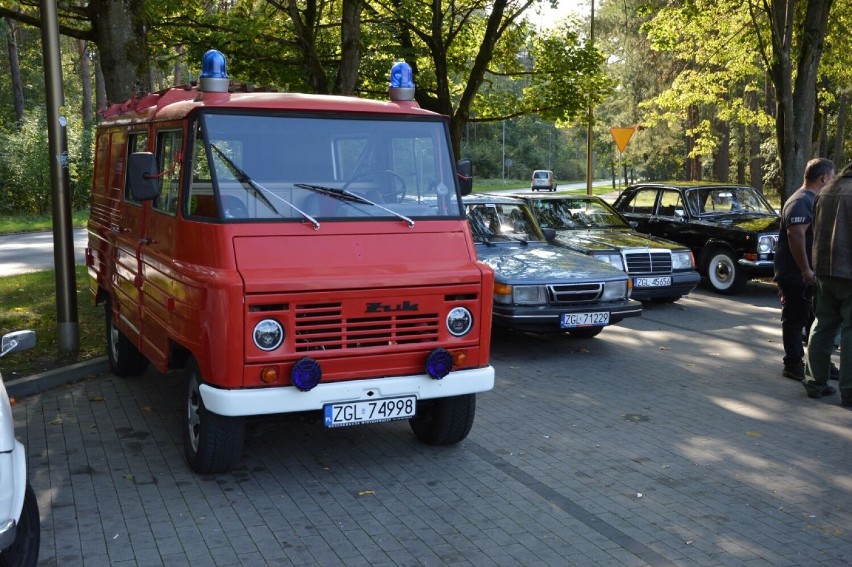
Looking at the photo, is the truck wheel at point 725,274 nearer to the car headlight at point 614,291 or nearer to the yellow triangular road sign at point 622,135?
the car headlight at point 614,291

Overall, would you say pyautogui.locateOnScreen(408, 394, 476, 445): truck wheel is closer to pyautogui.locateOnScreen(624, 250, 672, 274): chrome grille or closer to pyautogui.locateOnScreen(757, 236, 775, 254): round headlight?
pyautogui.locateOnScreen(624, 250, 672, 274): chrome grille

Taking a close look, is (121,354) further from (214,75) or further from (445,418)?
(445,418)

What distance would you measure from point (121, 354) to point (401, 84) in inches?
150

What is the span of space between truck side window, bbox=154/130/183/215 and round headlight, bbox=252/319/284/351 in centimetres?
123

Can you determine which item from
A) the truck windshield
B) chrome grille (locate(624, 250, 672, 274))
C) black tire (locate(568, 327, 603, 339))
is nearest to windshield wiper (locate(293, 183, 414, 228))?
the truck windshield

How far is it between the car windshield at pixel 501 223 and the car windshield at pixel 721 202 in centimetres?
494

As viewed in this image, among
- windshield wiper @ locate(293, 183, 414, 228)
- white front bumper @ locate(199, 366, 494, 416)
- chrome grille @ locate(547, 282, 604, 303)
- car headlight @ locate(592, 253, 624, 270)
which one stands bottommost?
white front bumper @ locate(199, 366, 494, 416)

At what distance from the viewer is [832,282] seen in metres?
7.65

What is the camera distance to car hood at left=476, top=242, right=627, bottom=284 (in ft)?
31.5

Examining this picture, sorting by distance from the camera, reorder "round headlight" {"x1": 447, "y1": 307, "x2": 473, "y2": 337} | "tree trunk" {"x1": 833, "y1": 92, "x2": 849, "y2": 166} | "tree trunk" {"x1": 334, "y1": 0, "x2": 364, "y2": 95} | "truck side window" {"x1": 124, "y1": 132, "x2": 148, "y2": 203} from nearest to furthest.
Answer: "round headlight" {"x1": 447, "y1": 307, "x2": 473, "y2": 337} → "truck side window" {"x1": 124, "y1": 132, "x2": 148, "y2": 203} → "tree trunk" {"x1": 334, "y1": 0, "x2": 364, "y2": 95} → "tree trunk" {"x1": 833, "y1": 92, "x2": 849, "y2": 166}

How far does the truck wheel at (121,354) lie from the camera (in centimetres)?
830

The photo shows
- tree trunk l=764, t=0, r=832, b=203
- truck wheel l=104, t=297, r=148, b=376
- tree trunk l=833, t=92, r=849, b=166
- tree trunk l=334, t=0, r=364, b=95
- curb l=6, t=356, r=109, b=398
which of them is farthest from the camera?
tree trunk l=833, t=92, r=849, b=166

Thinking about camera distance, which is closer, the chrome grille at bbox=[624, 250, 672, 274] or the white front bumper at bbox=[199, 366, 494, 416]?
the white front bumper at bbox=[199, 366, 494, 416]

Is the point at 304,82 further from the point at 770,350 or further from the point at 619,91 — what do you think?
the point at 619,91
